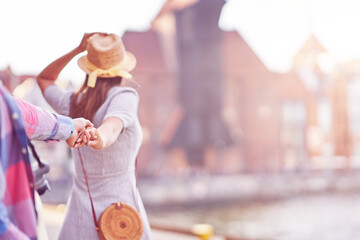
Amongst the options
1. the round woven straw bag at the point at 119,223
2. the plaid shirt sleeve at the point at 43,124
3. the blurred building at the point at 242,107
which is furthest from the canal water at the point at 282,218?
the plaid shirt sleeve at the point at 43,124

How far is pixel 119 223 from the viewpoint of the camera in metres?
1.87

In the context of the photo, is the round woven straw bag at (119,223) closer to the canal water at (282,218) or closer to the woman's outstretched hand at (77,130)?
the woman's outstretched hand at (77,130)

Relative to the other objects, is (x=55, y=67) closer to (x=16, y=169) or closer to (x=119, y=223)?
(x=119, y=223)

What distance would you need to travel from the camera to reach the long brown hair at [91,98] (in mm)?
1982

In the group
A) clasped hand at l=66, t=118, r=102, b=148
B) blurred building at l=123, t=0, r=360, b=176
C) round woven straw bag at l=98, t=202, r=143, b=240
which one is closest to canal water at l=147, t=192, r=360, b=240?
blurred building at l=123, t=0, r=360, b=176

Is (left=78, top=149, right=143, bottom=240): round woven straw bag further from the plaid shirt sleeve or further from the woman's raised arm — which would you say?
the woman's raised arm

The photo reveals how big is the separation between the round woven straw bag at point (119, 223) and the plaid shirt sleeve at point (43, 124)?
0.48 metres

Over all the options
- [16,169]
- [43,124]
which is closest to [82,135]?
[43,124]

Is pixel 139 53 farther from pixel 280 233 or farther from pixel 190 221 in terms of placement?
pixel 280 233

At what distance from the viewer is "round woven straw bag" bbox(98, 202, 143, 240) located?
187cm

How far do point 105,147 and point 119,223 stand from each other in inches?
12.1

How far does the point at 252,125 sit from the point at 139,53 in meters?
11.2

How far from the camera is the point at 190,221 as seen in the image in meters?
26.8

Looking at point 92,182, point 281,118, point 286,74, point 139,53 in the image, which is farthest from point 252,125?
point 92,182
